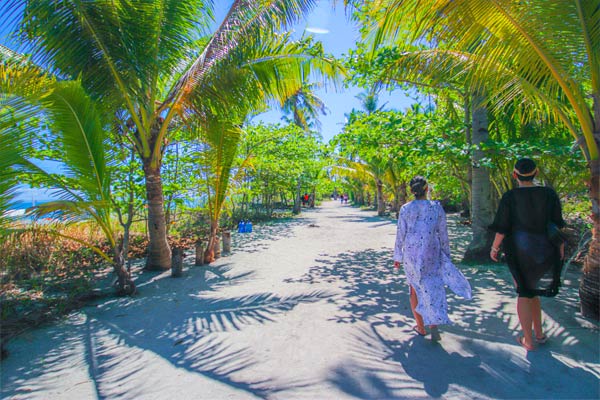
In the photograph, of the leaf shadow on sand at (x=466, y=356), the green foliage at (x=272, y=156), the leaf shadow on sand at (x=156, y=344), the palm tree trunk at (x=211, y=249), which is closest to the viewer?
the leaf shadow on sand at (x=466, y=356)

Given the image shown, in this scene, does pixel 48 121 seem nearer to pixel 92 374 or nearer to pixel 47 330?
pixel 47 330

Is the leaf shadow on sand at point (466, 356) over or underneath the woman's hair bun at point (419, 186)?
underneath

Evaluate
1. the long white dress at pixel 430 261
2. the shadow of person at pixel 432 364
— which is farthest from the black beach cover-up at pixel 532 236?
the shadow of person at pixel 432 364

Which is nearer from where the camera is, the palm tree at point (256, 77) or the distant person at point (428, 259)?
the distant person at point (428, 259)

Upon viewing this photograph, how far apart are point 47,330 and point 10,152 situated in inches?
90.4

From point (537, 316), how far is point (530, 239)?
0.79m

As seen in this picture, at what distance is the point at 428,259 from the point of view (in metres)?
3.09

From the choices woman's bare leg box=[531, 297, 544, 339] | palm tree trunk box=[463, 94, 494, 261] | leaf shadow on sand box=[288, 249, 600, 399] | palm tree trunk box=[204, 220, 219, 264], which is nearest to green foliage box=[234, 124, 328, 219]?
palm tree trunk box=[204, 220, 219, 264]

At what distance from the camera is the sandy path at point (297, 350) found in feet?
8.08

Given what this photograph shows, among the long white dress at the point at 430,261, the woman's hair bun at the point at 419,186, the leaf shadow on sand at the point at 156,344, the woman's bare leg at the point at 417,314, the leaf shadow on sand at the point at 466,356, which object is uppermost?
the woman's hair bun at the point at 419,186

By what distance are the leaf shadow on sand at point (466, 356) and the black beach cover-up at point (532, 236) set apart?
0.61 m

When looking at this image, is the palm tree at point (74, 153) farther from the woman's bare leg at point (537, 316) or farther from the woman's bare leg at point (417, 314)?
the woman's bare leg at point (537, 316)

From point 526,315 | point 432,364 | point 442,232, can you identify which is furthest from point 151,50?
point 526,315

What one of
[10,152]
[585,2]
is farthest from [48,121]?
[585,2]
